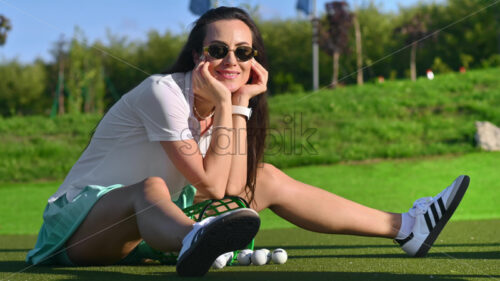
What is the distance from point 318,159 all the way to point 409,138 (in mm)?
1947

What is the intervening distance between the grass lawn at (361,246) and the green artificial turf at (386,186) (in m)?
0.01

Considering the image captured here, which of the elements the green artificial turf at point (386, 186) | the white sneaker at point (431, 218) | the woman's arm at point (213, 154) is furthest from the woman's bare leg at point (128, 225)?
the green artificial turf at point (386, 186)

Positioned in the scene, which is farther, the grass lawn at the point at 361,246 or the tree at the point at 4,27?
the tree at the point at 4,27

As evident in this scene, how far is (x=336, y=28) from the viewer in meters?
22.5

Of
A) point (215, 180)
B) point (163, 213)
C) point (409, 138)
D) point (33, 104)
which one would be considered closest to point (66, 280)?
point (163, 213)

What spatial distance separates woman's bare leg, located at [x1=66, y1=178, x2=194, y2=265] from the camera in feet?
7.79

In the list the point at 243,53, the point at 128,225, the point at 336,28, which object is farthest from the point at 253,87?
the point at 336,28

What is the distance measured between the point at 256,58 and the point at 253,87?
276 millimetres

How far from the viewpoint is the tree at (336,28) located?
22234mm

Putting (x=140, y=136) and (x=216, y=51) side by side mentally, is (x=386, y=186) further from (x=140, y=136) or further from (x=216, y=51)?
(x=140, y=136)

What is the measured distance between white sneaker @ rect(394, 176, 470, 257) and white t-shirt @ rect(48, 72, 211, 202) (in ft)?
4.10

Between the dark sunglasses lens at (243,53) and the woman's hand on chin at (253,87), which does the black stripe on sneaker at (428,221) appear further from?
the dark sunglasses lens at (243,53)

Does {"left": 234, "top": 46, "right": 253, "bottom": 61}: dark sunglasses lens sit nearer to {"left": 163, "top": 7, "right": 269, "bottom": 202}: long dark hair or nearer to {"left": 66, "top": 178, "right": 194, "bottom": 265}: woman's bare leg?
{"left": 163, "top": 7, "right": 269, "bottom": 202}: long dark hair

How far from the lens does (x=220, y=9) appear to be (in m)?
3.08
